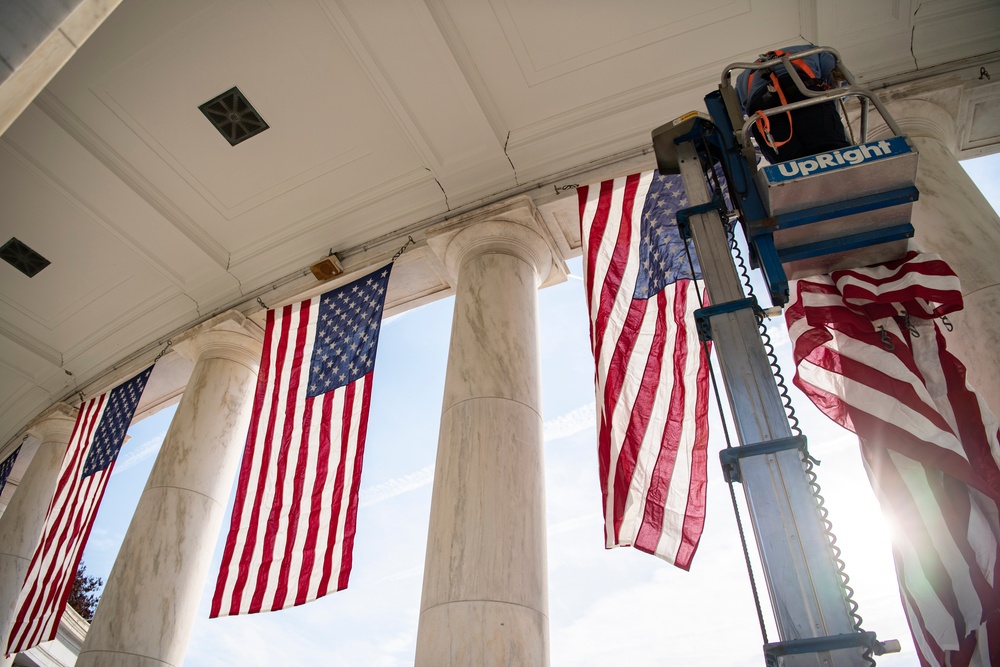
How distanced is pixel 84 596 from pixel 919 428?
25.7m

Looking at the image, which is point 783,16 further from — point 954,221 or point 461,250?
point 461,250

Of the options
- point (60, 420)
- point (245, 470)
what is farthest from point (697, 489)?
Result: point (60, 420)

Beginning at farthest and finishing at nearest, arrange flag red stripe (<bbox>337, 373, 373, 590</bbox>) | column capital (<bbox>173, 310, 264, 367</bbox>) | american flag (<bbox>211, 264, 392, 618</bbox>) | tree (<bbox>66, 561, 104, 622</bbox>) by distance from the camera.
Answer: tree (<bbox>66, 561, 104, 622</bbox>) → column capital (<bbox>173, 310, 264, 367</bbox>) → american flag (<bbox>211, 264, 392, 618</bbox>) → flag red stripe (<bbox>337, 373, 373, 590</bbox>)

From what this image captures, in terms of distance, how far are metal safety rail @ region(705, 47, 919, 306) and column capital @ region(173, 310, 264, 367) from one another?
1159cm

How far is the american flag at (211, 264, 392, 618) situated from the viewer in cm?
846

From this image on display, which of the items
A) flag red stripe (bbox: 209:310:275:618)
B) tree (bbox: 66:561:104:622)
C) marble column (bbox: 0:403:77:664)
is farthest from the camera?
tree (bbox: 66:561:104:622)

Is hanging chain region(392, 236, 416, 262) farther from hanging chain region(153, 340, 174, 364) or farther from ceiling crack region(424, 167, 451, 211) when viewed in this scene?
hanging chain region(153, 340, 174, 364)

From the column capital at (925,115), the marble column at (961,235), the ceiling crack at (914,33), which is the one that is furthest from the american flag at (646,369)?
the ceiling crack at (914,33)

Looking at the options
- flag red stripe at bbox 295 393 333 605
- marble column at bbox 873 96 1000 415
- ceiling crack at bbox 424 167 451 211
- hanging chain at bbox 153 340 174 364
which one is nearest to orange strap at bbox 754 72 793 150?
marble column at bbox 873 96 1000 415

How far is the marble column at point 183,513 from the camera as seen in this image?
9500 millimetres

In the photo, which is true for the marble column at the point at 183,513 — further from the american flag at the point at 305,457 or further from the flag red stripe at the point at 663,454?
the flag red stripe at the point at 663,454

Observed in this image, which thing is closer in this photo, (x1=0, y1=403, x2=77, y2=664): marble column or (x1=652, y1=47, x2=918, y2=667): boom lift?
(x1=652, y1=47, x2=918, y2=667): boom lift

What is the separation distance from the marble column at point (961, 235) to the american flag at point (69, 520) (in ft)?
43.4

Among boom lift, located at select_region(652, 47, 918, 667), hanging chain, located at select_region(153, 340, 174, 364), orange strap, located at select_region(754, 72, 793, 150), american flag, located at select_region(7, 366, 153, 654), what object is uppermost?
hanging chain, located at select_region(153, 340, 174, 364)
